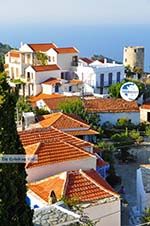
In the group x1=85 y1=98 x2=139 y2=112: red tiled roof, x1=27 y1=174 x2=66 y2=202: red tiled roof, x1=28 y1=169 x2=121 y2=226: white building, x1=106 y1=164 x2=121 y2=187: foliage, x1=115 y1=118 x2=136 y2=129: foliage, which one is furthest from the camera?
x1=85 y1=98 x2=139 y2=112: red tiled roof

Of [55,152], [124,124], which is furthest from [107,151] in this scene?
[124,124]

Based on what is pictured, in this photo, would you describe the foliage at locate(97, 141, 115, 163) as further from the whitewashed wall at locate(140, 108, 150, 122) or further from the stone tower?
the stone tower

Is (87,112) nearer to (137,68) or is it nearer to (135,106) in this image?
(135,106)

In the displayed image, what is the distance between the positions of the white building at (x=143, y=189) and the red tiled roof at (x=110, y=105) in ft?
44.5

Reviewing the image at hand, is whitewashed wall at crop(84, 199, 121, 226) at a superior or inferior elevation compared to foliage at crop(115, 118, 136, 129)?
inferior

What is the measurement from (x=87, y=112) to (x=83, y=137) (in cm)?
641

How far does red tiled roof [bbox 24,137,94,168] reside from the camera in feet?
57.9

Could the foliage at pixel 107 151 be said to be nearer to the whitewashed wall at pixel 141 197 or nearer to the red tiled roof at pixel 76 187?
the whitewashed wall at pixel 141 197

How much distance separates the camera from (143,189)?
18.4 metres

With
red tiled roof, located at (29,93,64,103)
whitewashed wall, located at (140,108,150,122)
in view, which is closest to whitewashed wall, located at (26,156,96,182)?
whitewashed wall, located at (140,108,150,122)

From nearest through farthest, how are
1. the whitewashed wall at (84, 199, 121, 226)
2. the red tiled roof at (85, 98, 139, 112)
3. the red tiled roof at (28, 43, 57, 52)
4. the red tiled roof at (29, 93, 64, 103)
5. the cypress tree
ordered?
the cypress tree
the whitewashed wall at (84, 199, 121, 226)
the red tiled roof at (85, 98, 139, 112)
the red tiled roof at (29, 93, 64, 103)
the red tiled roof at (28, 43, 57, 52)

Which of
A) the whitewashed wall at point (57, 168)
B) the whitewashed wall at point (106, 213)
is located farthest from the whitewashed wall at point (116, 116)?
the whitewashed wall at point (106, 213)

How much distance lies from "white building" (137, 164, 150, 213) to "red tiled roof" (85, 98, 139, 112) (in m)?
13.6

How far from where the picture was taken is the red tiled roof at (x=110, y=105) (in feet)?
112
